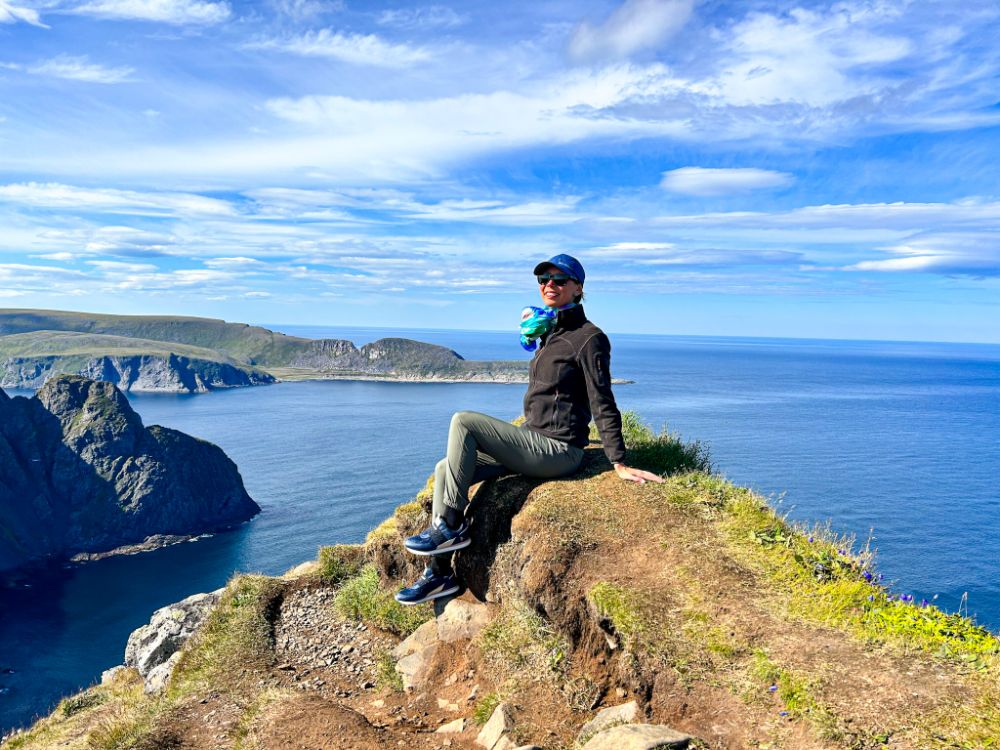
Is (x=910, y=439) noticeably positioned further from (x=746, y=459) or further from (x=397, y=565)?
(x=397, y=565)

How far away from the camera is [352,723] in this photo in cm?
854

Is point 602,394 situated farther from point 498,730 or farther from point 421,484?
point 421,484

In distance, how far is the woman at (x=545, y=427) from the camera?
→ 31.6ft

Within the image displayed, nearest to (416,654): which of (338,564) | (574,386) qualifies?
(338,564)

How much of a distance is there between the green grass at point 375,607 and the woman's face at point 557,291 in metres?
6.36

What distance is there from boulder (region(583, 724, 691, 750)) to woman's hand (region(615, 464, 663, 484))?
12.8ft

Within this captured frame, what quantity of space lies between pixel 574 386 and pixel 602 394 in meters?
0.71

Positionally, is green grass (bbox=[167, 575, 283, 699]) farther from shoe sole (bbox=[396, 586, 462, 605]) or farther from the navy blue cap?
the navy blue cap

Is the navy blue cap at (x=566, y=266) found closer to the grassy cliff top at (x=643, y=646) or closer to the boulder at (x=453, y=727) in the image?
the grassy cliff top at (x=643, y=646)

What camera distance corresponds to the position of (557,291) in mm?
10039

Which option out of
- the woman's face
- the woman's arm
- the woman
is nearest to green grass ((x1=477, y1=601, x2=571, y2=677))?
the woman

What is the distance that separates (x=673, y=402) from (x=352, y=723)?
16240cm

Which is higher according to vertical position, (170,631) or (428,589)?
(428,589)

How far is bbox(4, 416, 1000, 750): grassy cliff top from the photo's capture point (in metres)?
6.21
